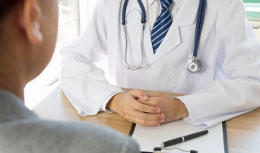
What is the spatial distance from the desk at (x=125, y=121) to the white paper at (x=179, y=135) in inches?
1.2

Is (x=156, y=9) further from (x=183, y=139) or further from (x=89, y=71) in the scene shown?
(x=183, y=139)

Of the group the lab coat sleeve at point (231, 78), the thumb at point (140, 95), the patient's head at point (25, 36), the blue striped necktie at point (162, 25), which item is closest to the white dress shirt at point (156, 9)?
the blue striped necktie at point (162, 25)

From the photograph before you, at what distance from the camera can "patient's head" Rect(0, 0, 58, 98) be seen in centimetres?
33

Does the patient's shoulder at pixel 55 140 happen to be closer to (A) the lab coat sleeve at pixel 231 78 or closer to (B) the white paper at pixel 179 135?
(B) the white paper at pixel 179 135

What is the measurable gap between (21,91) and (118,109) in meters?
0.59

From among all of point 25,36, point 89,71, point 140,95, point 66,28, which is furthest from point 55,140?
point 66,28

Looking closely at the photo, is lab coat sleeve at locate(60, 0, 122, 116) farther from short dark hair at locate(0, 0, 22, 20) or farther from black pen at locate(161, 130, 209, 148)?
short dark hair at locate(0, 0, 22, 20)

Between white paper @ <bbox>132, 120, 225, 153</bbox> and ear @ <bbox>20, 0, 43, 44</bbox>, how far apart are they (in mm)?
529

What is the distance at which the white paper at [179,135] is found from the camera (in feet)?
2.66

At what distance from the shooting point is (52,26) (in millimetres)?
406

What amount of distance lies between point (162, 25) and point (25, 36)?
2.95 feet

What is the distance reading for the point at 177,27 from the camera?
1195mm

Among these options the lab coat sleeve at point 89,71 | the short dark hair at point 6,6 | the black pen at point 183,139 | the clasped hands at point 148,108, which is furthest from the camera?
the lab coat sleeve at point 89,71

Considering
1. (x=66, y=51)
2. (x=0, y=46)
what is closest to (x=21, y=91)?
(x=0, y=46)
